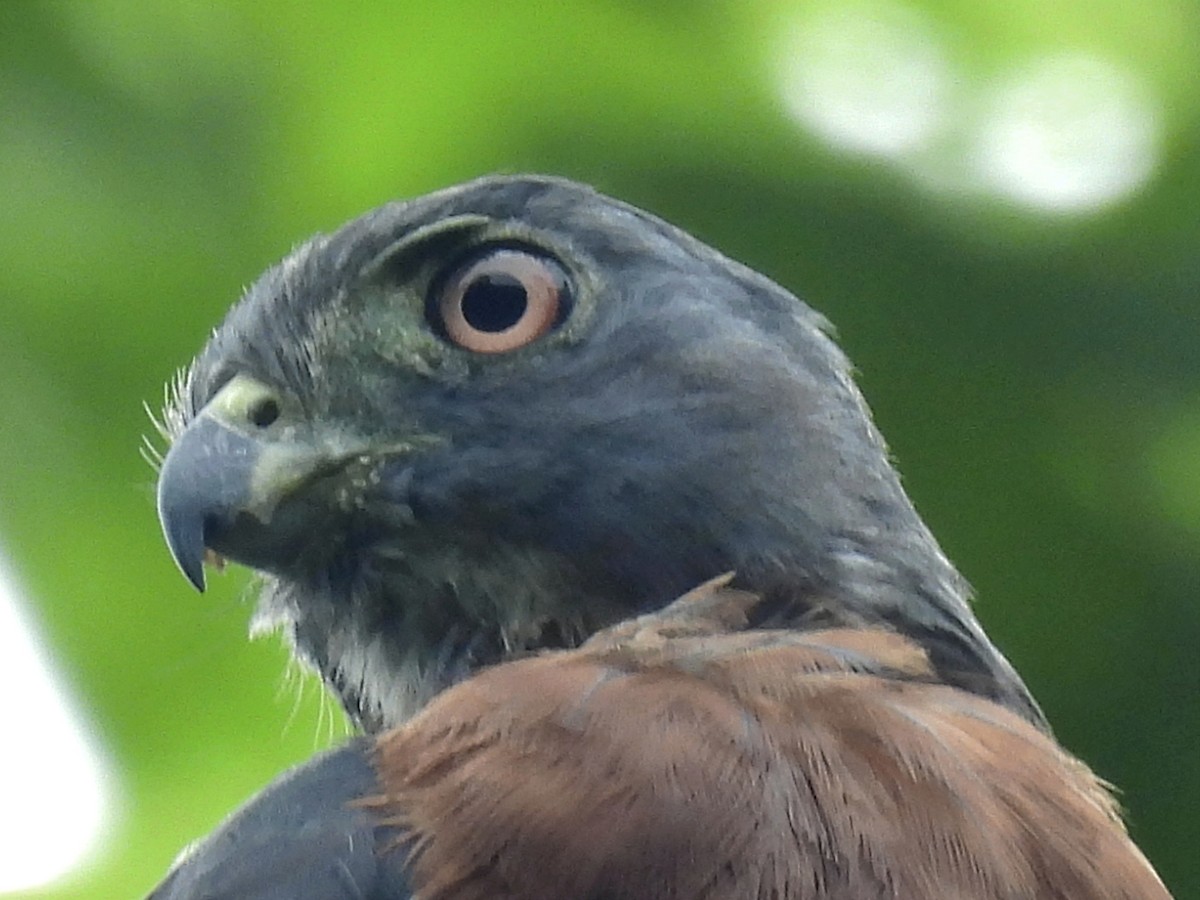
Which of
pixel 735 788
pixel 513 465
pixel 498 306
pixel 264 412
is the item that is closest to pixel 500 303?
pixel 498 306

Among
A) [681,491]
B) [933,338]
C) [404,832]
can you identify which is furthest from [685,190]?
[404,832]

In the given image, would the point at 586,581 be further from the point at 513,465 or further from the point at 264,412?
the point at 264,412

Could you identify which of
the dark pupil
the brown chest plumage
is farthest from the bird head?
the brown chest plumage

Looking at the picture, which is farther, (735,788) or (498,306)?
(498,306)

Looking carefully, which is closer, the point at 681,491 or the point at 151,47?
the point at 681,491

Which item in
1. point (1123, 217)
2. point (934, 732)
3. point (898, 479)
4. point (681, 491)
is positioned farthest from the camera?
point (1123, 217)

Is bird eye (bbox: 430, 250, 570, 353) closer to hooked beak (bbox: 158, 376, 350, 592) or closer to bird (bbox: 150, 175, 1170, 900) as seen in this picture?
bird (bbox: 150, 175, 1170, 900)

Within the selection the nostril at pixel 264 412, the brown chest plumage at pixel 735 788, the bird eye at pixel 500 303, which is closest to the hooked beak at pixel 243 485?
the nostril at pixel 264 412

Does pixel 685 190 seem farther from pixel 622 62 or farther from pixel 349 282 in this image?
pixel 349 282
